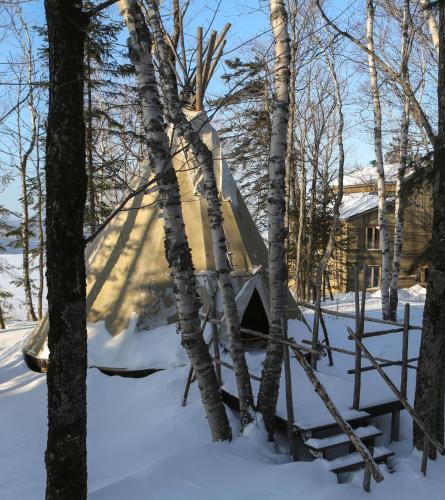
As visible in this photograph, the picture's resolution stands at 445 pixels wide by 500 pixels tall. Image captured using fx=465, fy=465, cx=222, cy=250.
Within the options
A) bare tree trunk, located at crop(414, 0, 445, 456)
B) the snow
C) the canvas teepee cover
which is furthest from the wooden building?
bare tree trunk, located at crop(414, 0, 445, 456)

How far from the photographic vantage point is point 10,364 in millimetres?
8891

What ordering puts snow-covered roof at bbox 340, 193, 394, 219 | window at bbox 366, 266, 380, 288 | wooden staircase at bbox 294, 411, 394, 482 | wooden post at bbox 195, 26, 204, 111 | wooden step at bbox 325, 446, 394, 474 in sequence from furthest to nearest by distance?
window at bbox 366, 266, 380, 288 → snow-covered roof at bbox 340, 193, 394, 219 → wooden post at bbox 195, 26, 204, 111 → wooden staircase at bbox 294, 411, 394, 482 → wooden step at bbox 325, 446, 394, 474

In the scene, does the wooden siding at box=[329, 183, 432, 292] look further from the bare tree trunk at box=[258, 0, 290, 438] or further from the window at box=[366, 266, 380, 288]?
the bare tree trunk at box=[258, 0, 290, 438]

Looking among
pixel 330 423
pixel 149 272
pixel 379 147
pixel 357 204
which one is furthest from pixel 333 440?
pixel 357 204

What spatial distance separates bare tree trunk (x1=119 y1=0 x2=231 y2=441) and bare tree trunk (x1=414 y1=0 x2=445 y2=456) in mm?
2255

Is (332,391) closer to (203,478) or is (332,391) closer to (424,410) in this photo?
(424,410)

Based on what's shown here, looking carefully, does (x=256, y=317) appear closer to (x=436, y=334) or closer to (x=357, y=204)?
(x=436, y=334)

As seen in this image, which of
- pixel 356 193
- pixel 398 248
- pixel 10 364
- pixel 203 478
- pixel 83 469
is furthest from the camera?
pixel 356 193

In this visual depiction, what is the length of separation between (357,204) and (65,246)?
2879cm

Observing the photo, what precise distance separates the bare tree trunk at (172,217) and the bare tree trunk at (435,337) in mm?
2255

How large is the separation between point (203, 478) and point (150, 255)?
4.70 m

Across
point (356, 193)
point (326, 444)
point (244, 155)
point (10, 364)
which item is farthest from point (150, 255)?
point (356, 193)

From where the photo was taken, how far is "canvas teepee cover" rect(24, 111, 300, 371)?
26.3ft

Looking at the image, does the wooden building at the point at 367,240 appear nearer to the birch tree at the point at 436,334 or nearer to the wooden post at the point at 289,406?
the birch tree at the point at 436,334
